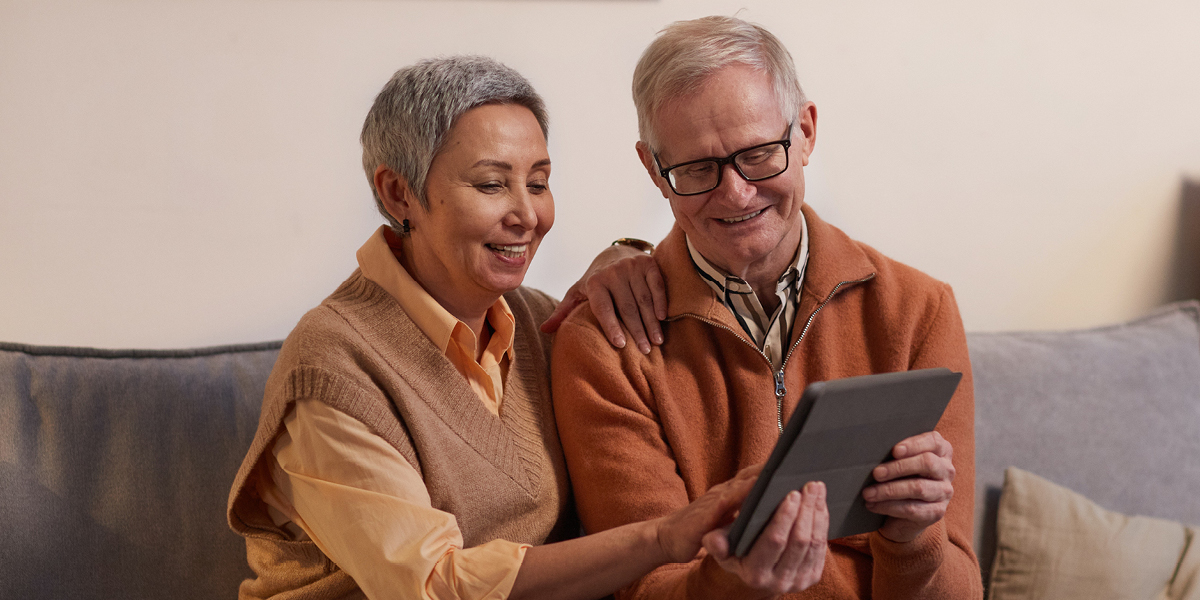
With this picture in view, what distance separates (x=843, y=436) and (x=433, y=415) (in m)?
0.58

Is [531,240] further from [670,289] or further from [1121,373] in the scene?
[1121,373]

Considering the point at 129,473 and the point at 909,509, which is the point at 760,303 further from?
the point at 129,473

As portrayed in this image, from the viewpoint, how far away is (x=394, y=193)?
133cm

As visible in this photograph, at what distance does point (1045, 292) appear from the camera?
2439 millimetres

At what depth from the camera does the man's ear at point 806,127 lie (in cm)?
134

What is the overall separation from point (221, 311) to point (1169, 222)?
8.10ft

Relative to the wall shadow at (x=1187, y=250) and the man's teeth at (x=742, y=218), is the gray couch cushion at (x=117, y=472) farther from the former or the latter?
the wall shadow at (x=1187, y=250)

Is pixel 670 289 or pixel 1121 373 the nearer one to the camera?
pixel 670 289

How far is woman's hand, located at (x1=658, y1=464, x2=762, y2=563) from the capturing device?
A: 1.09 metres

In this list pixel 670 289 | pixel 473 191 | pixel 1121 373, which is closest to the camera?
pixel 473 191

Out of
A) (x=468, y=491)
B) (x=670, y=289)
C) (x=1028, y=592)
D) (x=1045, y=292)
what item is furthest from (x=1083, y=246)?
(x=468, y=491)

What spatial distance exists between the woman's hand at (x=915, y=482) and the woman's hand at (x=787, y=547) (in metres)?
0.09

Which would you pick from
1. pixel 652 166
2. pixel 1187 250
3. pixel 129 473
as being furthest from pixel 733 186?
pixel 1187 250

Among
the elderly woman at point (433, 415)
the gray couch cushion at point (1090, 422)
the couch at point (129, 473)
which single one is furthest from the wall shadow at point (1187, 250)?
the elderly woman at point (433, 415)
